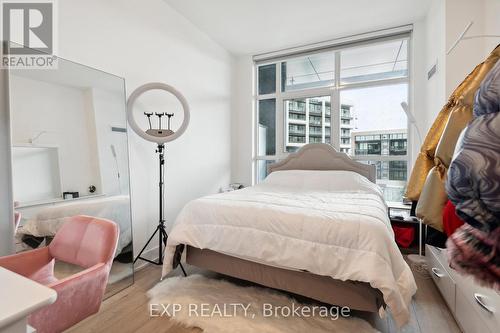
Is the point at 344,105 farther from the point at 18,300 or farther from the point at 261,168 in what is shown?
the point at 18,300

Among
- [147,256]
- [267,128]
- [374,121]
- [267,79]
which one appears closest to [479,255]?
[147,256]

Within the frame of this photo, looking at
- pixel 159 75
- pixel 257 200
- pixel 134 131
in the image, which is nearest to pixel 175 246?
pixel 257 200

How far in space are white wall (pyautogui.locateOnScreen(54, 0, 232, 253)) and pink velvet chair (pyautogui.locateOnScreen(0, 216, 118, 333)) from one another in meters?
1.09

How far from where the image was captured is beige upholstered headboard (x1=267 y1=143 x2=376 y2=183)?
3.15 m

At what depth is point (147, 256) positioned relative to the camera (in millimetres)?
2592

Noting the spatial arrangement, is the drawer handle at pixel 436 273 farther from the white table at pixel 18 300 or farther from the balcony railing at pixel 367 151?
the white table at pixel 18 300

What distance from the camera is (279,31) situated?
3.36 metres

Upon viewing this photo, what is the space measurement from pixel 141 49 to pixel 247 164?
2308mm

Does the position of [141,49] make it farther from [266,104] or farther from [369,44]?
[369,44]

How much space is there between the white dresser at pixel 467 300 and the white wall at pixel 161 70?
2.49 m

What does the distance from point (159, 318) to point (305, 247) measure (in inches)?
43.1

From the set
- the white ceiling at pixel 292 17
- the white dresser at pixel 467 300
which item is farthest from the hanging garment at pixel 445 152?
the white ceiling at pixel 292 17

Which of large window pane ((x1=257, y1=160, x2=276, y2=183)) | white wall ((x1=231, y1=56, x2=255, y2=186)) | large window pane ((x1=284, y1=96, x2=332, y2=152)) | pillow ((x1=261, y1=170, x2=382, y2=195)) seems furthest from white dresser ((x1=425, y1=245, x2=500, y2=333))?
white wall ((x1=231, y1=56, x2=255, y2=186))

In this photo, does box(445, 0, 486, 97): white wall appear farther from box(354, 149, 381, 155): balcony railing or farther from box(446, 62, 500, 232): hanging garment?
box(446, 62, 500, 232): hanging garment
